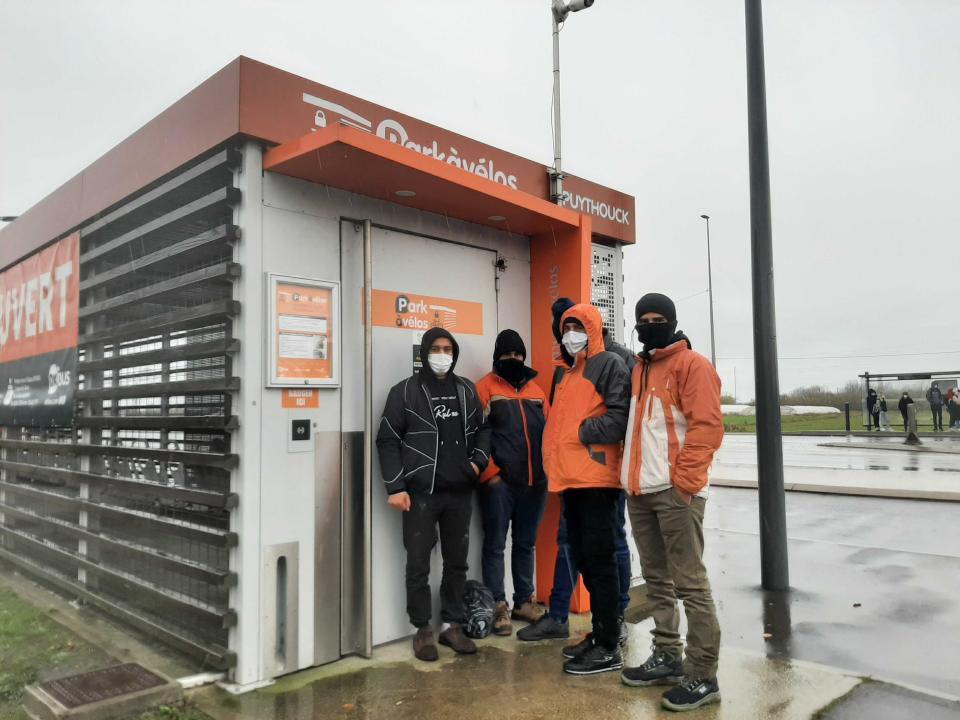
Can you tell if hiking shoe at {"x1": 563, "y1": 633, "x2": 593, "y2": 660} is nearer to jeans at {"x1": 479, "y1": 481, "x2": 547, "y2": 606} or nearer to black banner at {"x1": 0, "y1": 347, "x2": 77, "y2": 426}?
jeans at {"x1": 479, "y1": 481, "x2": 547, "y2": 606}

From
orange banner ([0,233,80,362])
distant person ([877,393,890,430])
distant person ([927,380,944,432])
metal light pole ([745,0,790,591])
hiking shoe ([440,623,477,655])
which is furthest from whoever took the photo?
distant person ([877,393,890,430])

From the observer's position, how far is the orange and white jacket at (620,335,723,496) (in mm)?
3398

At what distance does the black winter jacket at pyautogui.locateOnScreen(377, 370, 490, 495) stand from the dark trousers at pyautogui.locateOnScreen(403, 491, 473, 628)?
0.40 feet

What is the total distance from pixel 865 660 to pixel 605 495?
1.93 m

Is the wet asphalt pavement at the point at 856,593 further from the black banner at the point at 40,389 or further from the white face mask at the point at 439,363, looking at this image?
the black banner at the point at 40,389

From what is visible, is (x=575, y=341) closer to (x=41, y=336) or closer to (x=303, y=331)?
(x=303, y=331)

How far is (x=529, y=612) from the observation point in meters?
4.89

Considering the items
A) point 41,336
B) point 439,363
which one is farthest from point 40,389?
point 439,363

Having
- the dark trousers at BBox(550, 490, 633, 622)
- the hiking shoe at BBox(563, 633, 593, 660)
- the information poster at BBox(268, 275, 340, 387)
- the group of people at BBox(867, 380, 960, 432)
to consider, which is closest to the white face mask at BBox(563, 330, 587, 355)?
the dark trousers at BBox(550, 490, 633, 622)

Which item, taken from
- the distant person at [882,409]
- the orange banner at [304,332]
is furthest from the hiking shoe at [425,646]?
the distant person at [882,409]

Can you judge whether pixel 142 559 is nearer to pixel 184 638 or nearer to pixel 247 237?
pixel 184 638

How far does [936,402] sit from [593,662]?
26.9 metres

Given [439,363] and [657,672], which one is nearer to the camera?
[657,672]

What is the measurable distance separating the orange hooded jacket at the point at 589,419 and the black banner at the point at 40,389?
3.96 m
